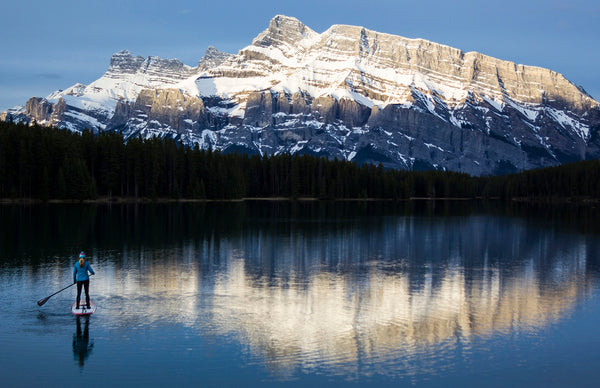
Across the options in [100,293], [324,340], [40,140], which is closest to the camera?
[324,340]

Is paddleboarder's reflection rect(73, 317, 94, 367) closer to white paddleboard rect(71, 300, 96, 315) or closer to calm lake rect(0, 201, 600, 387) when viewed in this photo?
calm lake rect(0, 201, 600, 387)

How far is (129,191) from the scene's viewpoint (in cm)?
19012

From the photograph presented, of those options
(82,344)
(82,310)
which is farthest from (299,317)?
(82,310)

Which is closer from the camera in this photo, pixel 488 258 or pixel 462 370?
pixel 462 370

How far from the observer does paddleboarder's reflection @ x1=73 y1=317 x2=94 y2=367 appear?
25.4 metres

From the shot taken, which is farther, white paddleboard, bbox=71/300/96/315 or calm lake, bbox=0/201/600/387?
white paddleboard, bbox=71/300/96/315

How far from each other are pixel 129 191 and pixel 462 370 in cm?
17809

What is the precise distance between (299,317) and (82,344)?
11540 mm

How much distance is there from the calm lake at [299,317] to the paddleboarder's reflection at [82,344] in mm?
125

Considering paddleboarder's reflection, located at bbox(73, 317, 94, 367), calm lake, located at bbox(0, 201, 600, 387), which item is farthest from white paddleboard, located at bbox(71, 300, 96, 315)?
paddleboarder's reflection, located at bbox(73, 317, 94, 367)

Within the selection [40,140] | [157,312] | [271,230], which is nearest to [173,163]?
[40,140]

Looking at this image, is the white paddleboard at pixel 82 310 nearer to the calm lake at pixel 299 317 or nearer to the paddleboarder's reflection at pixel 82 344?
the calm lake at pixel 299 317

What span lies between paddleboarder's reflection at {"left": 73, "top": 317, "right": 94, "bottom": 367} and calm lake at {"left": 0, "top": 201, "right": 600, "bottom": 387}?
125mm

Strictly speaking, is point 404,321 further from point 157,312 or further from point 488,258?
point 488,258
